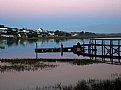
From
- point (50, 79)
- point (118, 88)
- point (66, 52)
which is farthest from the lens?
point (66, 52)

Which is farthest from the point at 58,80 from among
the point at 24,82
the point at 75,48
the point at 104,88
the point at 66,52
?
the point at 66,52

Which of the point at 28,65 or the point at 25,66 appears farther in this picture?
the point at 28,65

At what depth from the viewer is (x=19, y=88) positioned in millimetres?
19000

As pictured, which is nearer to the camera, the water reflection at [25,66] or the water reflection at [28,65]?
the water reflection at [25,66]

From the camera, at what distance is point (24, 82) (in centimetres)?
2138

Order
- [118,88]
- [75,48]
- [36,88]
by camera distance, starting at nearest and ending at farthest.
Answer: [118,88], [36,88], [75,48]

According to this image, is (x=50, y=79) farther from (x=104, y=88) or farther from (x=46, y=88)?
(x=104, y=88)

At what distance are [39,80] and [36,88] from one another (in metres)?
3.83

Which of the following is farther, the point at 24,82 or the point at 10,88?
the point at 24,82

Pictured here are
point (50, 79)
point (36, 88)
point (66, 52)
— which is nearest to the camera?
point (36, 88)

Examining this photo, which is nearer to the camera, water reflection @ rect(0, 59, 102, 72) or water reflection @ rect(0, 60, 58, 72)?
water reflection @ rect(0, 60, 58, 72)

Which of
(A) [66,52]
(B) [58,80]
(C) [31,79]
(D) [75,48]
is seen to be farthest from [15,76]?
(A) [66,52]

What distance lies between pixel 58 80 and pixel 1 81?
4205mm

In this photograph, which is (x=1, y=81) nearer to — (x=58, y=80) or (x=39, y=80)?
(x=39, y=80)
